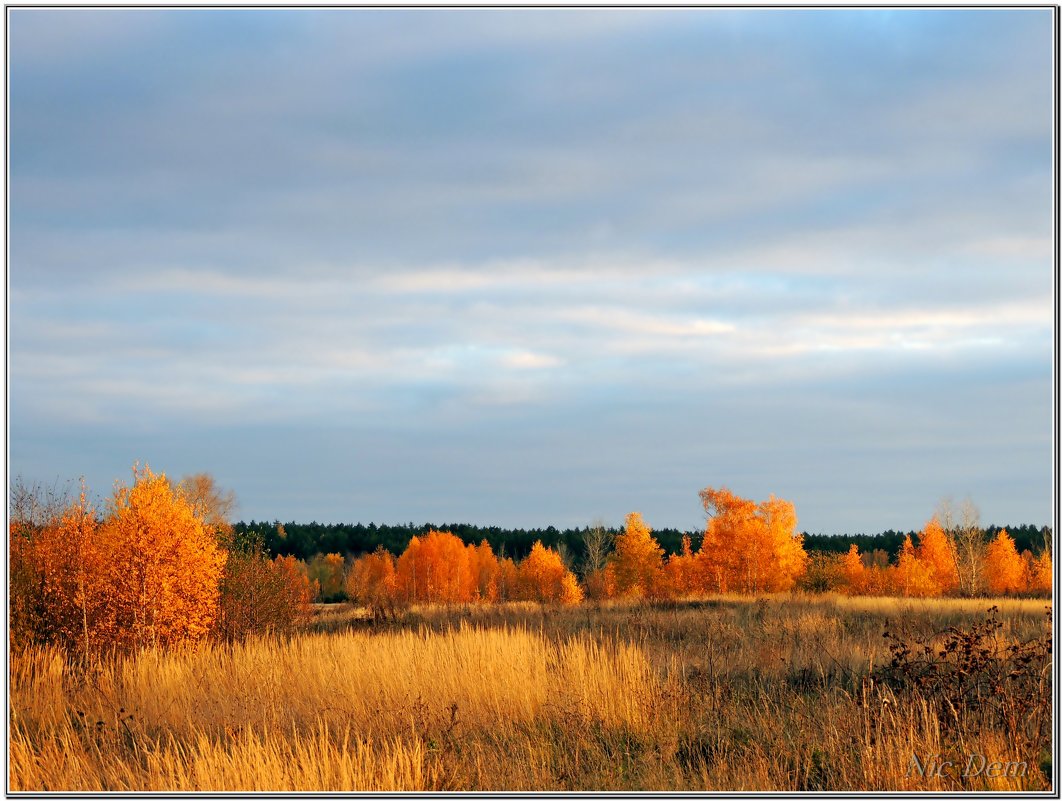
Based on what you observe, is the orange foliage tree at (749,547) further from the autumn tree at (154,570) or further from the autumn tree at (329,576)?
the autumn tree at (329,576)

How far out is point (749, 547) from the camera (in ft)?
151

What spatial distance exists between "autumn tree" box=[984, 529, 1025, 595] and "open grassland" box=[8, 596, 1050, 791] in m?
42.1

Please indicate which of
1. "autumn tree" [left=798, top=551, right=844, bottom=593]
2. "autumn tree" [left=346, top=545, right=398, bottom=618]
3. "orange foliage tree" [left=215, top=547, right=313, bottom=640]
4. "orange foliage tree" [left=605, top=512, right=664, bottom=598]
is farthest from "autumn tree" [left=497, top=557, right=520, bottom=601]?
"orange foliage tree" [left=215, top=547, right=313, bottom=640]

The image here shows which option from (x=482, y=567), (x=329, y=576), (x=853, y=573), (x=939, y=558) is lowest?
(x=329, y=576)

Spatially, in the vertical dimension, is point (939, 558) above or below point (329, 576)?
above

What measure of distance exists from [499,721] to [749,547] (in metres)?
38.8

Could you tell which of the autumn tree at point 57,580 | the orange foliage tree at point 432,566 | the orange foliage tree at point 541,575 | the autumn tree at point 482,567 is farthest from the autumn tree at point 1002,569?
the autumn tree at point 57,580

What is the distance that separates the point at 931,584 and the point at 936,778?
4879cm

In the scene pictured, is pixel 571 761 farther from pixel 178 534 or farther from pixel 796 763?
pixel 178 534

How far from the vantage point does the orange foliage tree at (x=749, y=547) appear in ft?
148

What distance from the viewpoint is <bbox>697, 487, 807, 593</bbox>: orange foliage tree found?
45188 millimetres

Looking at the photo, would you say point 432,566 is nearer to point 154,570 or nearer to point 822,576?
point 822,576

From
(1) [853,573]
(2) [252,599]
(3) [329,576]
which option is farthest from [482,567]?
(2) [252,599]

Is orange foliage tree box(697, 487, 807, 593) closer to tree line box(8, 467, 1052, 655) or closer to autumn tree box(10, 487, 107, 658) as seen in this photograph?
tree line box(8, 467, 1052, 655)
